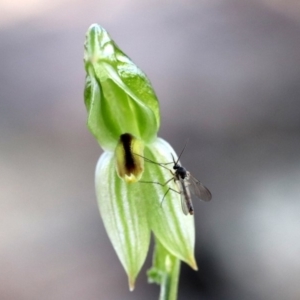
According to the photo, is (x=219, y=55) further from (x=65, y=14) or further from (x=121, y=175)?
(x=121, y=175)

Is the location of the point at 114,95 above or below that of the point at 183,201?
above

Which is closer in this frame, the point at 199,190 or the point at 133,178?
the point at 133,178

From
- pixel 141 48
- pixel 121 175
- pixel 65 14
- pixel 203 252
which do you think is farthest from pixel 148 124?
pixel 65 14

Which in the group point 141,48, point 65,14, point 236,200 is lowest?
point 236,200

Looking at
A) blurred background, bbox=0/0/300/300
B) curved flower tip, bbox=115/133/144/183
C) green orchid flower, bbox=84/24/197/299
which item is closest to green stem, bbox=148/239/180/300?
green orchid flower, bbox=84/24/197/299

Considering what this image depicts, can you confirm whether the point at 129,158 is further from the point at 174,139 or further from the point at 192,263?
the point at 174,139

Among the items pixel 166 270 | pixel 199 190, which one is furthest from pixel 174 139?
pixel 166 270

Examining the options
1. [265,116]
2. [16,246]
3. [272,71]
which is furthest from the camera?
[272,71]

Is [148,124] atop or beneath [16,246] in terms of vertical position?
atop

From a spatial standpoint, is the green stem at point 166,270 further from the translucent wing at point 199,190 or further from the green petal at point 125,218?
the translucent wing at point 199,190
